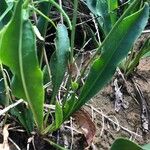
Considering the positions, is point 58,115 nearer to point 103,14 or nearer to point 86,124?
point 86,124

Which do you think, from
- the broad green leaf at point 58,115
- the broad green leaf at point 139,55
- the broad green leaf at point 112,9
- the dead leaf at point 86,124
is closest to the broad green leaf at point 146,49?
the broad green leaf at point 139,55

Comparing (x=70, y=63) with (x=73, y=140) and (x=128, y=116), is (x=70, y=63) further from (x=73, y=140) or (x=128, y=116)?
(x=128, y=116)

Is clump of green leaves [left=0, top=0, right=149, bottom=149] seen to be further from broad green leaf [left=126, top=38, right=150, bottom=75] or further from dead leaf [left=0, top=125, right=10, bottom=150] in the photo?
broad green leaf [left=126, top=38, right=150, bottom=75]

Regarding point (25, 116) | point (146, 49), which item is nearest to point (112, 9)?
point (146, 49)

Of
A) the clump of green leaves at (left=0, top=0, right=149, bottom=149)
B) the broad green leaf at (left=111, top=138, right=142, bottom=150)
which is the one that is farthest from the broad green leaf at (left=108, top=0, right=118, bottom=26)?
the broad green leaf at (left=111, top=138, right=142, bottom=150)

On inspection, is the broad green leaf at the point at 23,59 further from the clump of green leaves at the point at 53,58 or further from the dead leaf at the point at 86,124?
the dead leaf at the point at 86,124

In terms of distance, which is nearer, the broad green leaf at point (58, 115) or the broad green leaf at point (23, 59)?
the broad green leaf at point (23, 59)

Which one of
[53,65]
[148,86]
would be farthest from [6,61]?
[148,86]
